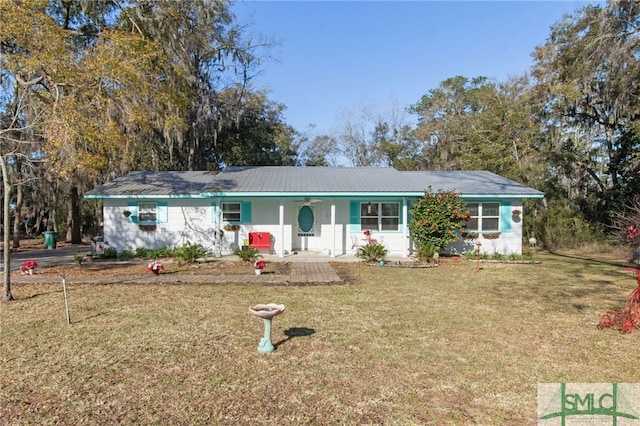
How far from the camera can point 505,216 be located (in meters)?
14.2

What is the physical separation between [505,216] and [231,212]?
10.4 metres

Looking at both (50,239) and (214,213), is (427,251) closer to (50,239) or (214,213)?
(214,213)

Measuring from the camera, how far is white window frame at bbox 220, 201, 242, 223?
14305 mm

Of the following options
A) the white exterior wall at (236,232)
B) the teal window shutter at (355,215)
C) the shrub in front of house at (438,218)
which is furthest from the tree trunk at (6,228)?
the shrub in front of house at (438,218)

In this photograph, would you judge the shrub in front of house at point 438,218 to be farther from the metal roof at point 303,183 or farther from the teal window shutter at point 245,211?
the teal window shutter at point 245,211

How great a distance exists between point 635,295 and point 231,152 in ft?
69.7

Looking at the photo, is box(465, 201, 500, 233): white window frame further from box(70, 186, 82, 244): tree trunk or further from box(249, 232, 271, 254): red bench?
box(70, 186, 82, 244): tree trunk

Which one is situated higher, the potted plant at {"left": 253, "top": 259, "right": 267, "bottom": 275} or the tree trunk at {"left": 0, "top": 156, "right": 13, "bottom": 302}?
the tree trunk at {"left": 0, "top": 156, "right": 13, "bottom": 302}

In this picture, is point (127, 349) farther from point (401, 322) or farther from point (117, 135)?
point (117, 135)

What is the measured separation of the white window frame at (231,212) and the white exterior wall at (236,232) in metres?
0.23

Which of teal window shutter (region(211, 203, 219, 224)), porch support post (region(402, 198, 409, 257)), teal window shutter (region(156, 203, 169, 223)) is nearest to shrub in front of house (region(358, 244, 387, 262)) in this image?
porch support post (region(402, 198, 409, 257))

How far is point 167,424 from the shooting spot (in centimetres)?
309

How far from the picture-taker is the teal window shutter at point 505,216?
1419cm

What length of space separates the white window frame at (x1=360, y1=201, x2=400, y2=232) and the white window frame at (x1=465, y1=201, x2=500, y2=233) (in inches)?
106
